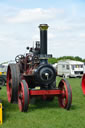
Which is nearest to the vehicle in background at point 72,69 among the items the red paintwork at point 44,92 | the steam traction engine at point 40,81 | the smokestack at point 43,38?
the steam traction engine at point 40,81

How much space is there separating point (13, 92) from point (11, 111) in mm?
1156

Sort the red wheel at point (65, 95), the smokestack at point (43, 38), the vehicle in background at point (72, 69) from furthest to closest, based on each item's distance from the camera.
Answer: the vehicle in background at point (72, 69), the smokestack at point (43, 38), the red wheel at point (65, 95)

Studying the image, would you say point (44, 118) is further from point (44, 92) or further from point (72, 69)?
point (72, 69)

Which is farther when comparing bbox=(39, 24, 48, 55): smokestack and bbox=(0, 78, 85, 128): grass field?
bbox=(39, 24, 48, 55): smokestack

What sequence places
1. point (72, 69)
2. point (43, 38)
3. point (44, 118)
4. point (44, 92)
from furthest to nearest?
point (72, 69)
point (43, 38)
point (44, 92)
point (44, 118)

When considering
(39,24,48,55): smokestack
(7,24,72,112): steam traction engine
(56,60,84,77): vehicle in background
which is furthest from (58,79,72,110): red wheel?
(56,60,84,77): vehicle in background

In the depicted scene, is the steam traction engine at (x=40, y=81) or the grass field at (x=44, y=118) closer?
the grass field at (x=44, y=118)

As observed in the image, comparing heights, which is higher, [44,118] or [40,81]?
[40,81]

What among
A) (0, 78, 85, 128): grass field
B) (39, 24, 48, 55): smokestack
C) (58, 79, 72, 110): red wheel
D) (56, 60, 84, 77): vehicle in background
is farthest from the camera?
(56, 60, 84, 77): vehicle in background

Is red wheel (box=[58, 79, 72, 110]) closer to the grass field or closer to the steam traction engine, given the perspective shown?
the steam traction engine

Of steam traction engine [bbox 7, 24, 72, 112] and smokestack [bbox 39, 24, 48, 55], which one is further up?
smokestack [bbox 39, 24, 48, 55]

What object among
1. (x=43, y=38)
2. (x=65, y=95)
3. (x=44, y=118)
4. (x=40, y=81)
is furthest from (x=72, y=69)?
(x=44, y=118)

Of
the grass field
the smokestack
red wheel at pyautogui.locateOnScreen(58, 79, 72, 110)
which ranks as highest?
the smokestack

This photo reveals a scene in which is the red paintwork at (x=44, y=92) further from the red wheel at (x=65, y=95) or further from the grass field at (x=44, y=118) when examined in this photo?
the grass field at (x=44, y=118)
